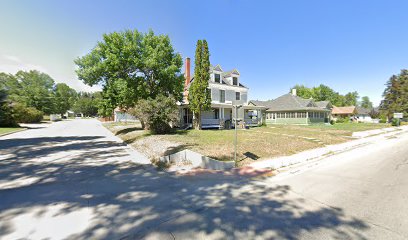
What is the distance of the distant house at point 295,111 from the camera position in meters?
33.1

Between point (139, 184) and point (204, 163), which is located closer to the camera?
point (139, 184)

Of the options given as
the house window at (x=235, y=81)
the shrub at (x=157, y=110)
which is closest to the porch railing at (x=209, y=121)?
the shrub at (x=157, y=110)

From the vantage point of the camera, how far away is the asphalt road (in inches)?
127

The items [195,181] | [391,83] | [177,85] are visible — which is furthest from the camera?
[391,83]

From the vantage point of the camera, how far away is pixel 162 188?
524cm

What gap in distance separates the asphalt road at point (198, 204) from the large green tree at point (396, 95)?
178 feet

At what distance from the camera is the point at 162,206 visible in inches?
163

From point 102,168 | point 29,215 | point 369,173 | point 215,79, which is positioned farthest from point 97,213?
point 215,79

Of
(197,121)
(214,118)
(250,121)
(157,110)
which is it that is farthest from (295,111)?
(157,110)

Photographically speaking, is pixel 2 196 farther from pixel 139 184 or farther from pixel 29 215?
pixel 139 184

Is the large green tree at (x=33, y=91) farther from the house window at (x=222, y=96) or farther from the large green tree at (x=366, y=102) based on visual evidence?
the large green tree at (x=366, y=102)

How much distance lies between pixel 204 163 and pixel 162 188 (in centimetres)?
245

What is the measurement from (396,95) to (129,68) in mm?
63132

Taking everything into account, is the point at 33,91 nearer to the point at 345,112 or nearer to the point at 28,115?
the point at 28,115
